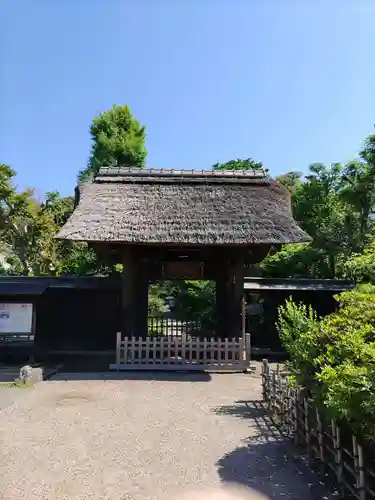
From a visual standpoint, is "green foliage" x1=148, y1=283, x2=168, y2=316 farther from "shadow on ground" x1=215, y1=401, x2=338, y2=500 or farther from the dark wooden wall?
"shadow on ground" x1=215, y1=401, x2=338, y2=500

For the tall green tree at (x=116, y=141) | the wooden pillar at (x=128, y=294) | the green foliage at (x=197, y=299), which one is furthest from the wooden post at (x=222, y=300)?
the tall green tree at (x=116, y=141)

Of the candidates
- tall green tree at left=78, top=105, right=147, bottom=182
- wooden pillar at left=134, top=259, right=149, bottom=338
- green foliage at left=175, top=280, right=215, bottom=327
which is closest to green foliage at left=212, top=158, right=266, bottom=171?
tall green tree at left=78, top=105, right=147, bottom=182

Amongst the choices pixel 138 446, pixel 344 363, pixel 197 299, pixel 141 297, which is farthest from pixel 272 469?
pixel 197 299

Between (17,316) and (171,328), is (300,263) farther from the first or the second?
(17,316)

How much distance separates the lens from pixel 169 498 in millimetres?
3971

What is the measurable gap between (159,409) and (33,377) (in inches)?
151

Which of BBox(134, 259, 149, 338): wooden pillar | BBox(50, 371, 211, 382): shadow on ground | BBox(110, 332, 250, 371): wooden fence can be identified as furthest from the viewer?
BBox(134, 259, 149, 338): wooden pillar

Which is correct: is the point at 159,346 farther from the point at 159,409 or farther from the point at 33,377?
the point at 159,409

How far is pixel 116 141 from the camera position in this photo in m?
26.1

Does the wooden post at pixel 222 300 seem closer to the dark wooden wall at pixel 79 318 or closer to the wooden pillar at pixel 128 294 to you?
the wooden pillar at pixel 128 294

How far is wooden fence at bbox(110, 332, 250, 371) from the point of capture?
11062 mm

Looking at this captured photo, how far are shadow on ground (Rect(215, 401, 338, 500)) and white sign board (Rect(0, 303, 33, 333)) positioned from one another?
26.8ft

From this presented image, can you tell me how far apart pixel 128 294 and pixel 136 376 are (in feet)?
7.98

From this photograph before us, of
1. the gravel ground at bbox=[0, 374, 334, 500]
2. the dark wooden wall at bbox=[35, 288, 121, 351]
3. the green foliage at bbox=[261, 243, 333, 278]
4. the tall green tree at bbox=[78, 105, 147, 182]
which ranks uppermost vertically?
the tall green tree at bbox=[78, 105, 147, 182]
